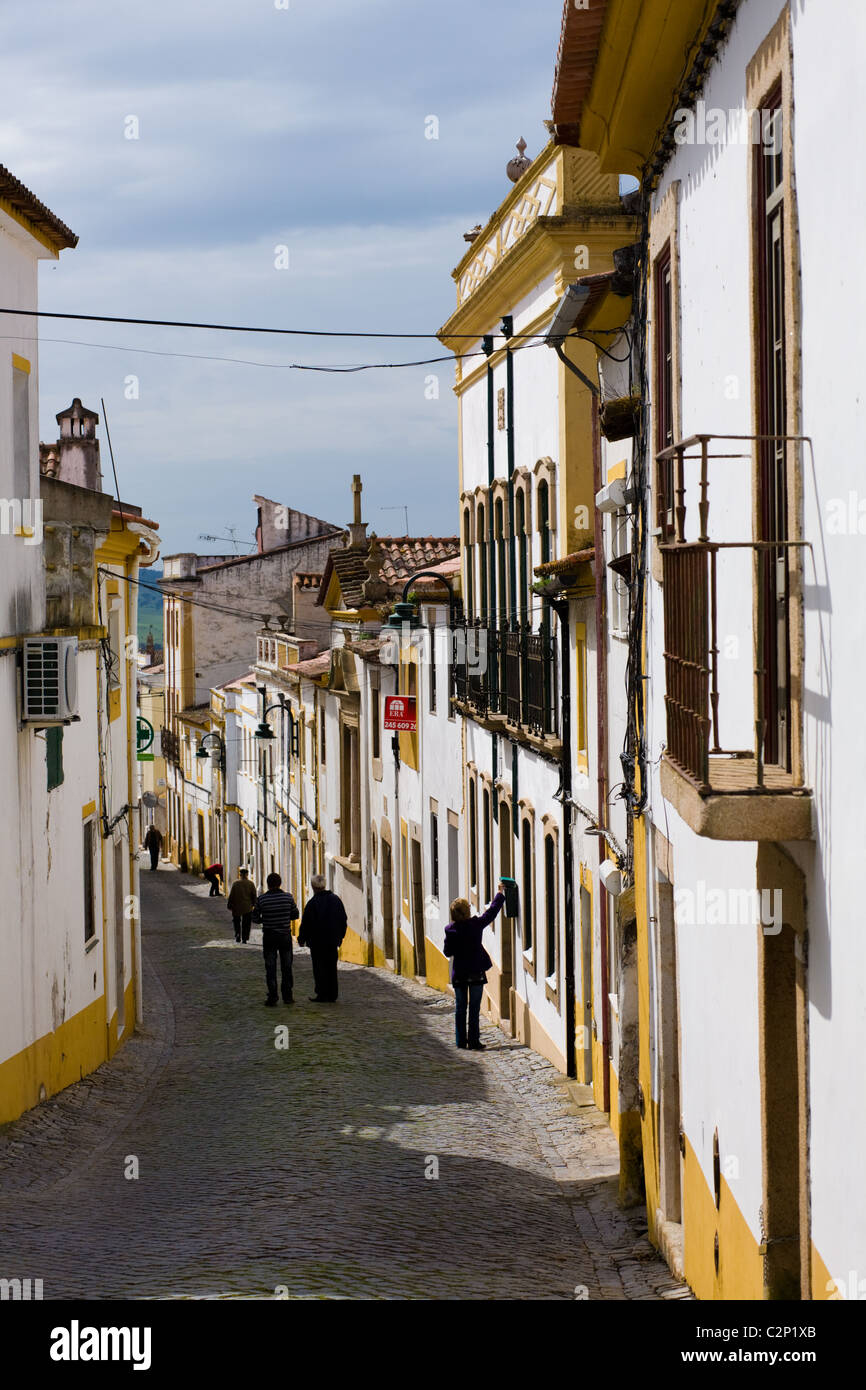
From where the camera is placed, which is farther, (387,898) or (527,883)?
(387,898)

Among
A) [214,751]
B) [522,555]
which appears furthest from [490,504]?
[214,751]

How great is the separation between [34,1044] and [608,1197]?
19.2 ft

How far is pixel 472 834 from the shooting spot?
894 inches

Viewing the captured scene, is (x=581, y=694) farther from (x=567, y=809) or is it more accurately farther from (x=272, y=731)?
(x=272, y=731)

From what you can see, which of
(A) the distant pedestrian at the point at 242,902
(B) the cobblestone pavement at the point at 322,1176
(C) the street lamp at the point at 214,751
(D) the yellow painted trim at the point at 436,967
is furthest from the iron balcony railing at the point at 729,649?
(C) the street lamp at the point at 214,751

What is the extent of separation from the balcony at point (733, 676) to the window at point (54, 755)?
9784 mm

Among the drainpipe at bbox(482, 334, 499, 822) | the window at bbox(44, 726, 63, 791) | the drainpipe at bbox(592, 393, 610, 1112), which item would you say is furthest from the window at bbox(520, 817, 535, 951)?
the window at bbox(44, 726, 63, 791)

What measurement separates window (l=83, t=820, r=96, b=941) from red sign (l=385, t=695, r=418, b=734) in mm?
8791

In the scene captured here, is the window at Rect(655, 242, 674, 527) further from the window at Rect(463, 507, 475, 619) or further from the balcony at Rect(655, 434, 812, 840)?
the window at Rect(463, 507, 475, 619)

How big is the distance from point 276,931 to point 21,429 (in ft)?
27.2

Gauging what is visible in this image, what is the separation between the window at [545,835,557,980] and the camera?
671 inches

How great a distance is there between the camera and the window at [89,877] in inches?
725

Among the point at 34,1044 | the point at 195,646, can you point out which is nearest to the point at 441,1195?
the point at 34,1044

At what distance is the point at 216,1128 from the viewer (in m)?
13.9
